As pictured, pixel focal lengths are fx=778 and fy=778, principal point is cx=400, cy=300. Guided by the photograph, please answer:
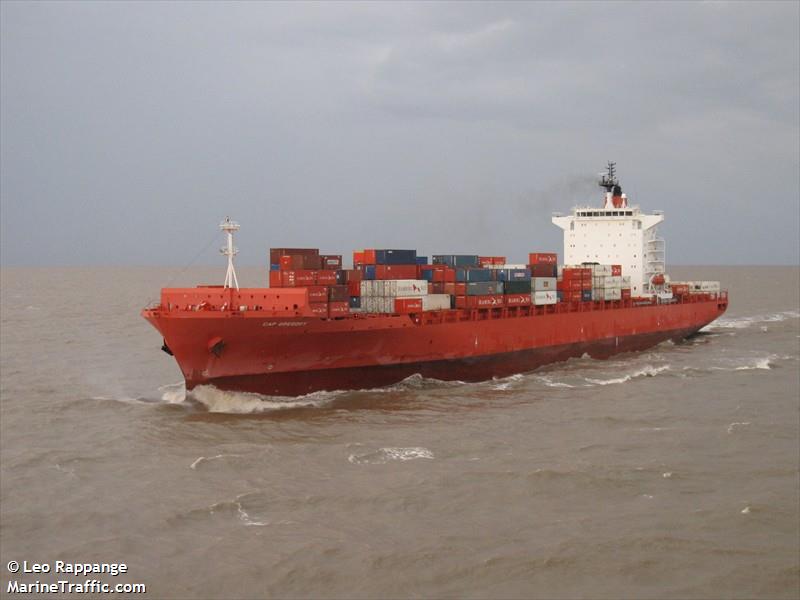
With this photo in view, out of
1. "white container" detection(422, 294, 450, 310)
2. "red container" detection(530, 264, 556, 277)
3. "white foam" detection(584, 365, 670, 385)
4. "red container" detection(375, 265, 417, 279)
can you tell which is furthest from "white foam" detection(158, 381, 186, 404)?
"red container" detection(530, 264, 556, 277)

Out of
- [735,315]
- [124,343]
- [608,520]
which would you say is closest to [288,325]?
[608,520]

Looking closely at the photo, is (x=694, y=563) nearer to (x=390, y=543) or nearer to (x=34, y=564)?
(x=390, y=543)

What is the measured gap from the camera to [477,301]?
2734cm

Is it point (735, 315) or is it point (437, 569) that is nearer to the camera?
point (437, 569)

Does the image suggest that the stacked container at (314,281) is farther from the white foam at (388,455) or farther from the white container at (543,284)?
the white container at (543,284)

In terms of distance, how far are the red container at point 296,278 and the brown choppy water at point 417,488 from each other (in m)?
3.36

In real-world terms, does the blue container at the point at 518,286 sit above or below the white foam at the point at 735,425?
above

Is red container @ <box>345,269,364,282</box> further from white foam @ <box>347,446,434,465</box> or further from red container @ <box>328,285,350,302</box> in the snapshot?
white foam @ <box>347,446,434,465</box>

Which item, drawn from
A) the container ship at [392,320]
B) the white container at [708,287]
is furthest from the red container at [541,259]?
the white container at [708,287]

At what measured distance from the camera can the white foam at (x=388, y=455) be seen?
16828mm

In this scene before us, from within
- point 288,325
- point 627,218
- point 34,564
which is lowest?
point 34,564

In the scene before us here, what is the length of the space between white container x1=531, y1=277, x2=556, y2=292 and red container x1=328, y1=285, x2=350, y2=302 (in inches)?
382

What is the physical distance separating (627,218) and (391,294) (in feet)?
61.9

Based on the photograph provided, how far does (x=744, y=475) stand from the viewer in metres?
15.6
